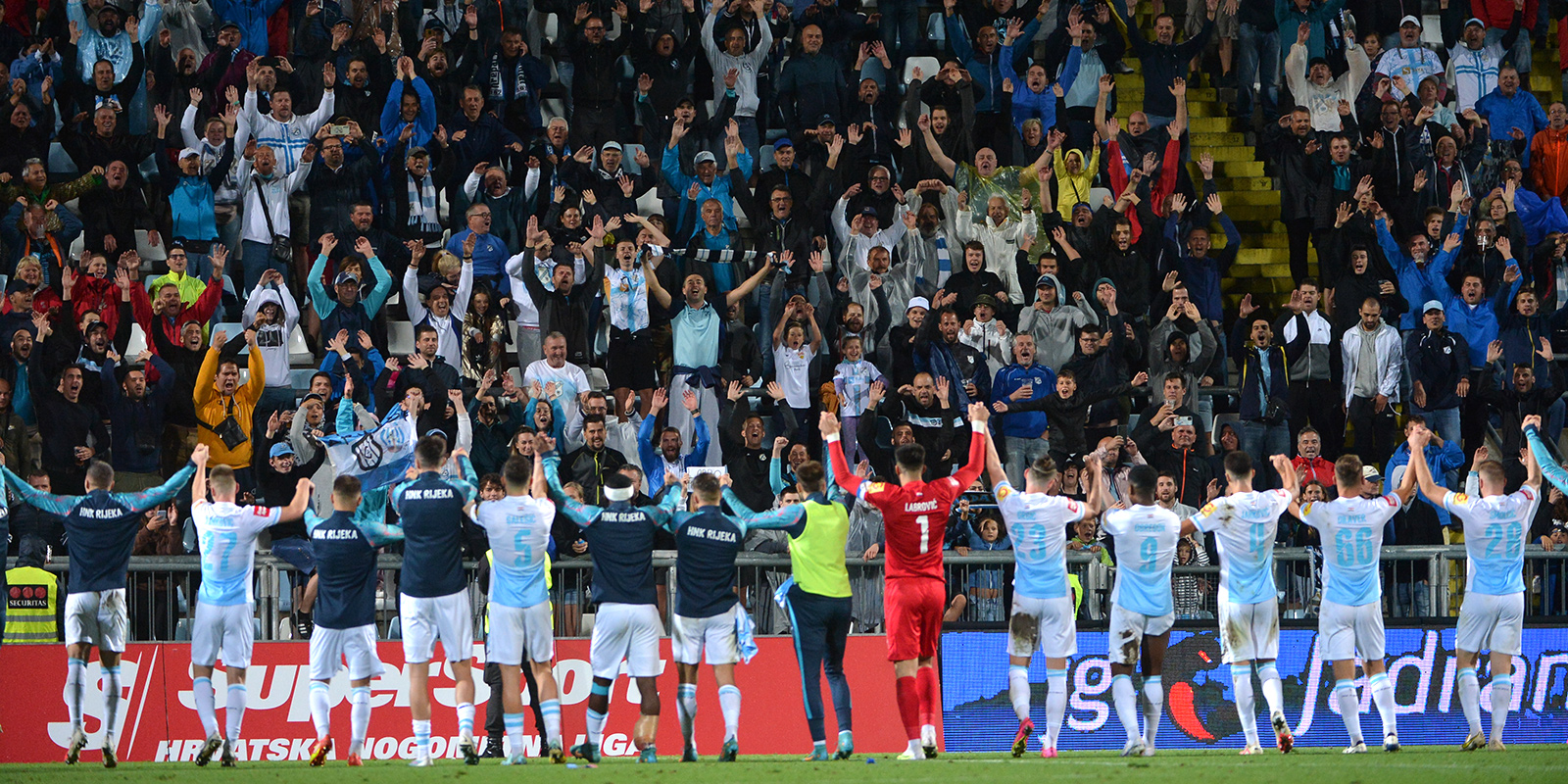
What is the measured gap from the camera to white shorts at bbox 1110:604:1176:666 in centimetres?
1328

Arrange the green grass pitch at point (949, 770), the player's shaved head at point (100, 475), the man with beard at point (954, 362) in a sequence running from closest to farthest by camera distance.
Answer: the green grass pitch at point (949, 770)
the player's shaved head at point (100, 475)
the man with beard at point (954, 362)

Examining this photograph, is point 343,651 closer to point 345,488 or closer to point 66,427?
point 345,488

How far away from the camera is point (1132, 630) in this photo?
13.3 meters

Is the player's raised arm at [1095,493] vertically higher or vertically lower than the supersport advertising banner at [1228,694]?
higher

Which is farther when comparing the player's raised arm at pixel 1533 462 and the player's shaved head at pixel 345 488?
the player's raised arm at pixel 1533 462

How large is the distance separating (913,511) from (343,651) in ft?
14.5

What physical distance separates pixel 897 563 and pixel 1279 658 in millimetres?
4536

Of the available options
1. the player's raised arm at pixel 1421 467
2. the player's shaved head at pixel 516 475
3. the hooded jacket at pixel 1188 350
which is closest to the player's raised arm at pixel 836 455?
the player's shaved head at pixel 516 475

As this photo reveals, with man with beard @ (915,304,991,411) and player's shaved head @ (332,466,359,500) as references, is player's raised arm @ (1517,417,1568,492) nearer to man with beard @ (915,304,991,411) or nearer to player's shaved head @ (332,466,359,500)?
player's shaved head @ (332,466,359,500)

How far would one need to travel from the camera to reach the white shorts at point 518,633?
1300cm

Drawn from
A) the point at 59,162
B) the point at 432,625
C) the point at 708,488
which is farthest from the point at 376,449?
the point at 59,162

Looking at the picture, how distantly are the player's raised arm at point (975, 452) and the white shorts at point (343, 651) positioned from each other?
459cm

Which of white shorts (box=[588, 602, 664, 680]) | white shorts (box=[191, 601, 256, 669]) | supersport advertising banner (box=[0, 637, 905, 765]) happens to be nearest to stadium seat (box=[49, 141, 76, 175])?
supersport advertising banner (box=[0, 637, 905, 765])

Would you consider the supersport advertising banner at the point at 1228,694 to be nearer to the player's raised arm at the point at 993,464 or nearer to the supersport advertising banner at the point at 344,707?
the supersport advertising banner at the point at 344,707
